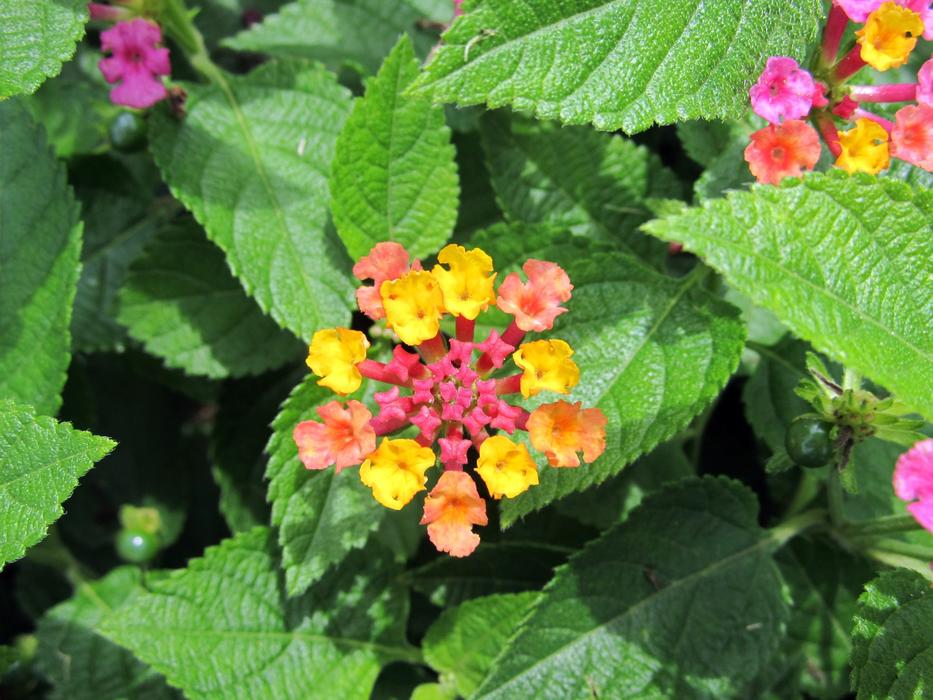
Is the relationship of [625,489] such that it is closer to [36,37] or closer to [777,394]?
[777,394]

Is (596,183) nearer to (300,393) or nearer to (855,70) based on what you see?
(855,70)

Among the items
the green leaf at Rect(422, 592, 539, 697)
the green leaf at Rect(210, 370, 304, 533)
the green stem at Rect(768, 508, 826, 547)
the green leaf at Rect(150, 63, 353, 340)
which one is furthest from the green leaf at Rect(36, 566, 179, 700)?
the green stem at Rect(768, 508, 826, 547)

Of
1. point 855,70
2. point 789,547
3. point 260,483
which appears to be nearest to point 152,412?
point 260,483

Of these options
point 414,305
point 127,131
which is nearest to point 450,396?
point 414,305

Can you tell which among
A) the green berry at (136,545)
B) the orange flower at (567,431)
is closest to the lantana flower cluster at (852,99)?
the orange flower at (567,431)

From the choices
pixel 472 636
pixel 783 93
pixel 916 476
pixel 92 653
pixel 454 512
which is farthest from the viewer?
pixel 92 653

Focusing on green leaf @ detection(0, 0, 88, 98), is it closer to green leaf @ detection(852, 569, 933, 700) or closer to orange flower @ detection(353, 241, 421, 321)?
orange flower @ detection(353, 241, 421, 321)

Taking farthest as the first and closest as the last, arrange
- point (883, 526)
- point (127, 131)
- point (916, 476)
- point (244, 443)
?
1. point (244, 443)
2. point (127, 131)
3. point (883, 526)
4. point (916, 476)

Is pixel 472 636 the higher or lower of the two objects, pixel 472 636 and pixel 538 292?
the lower
